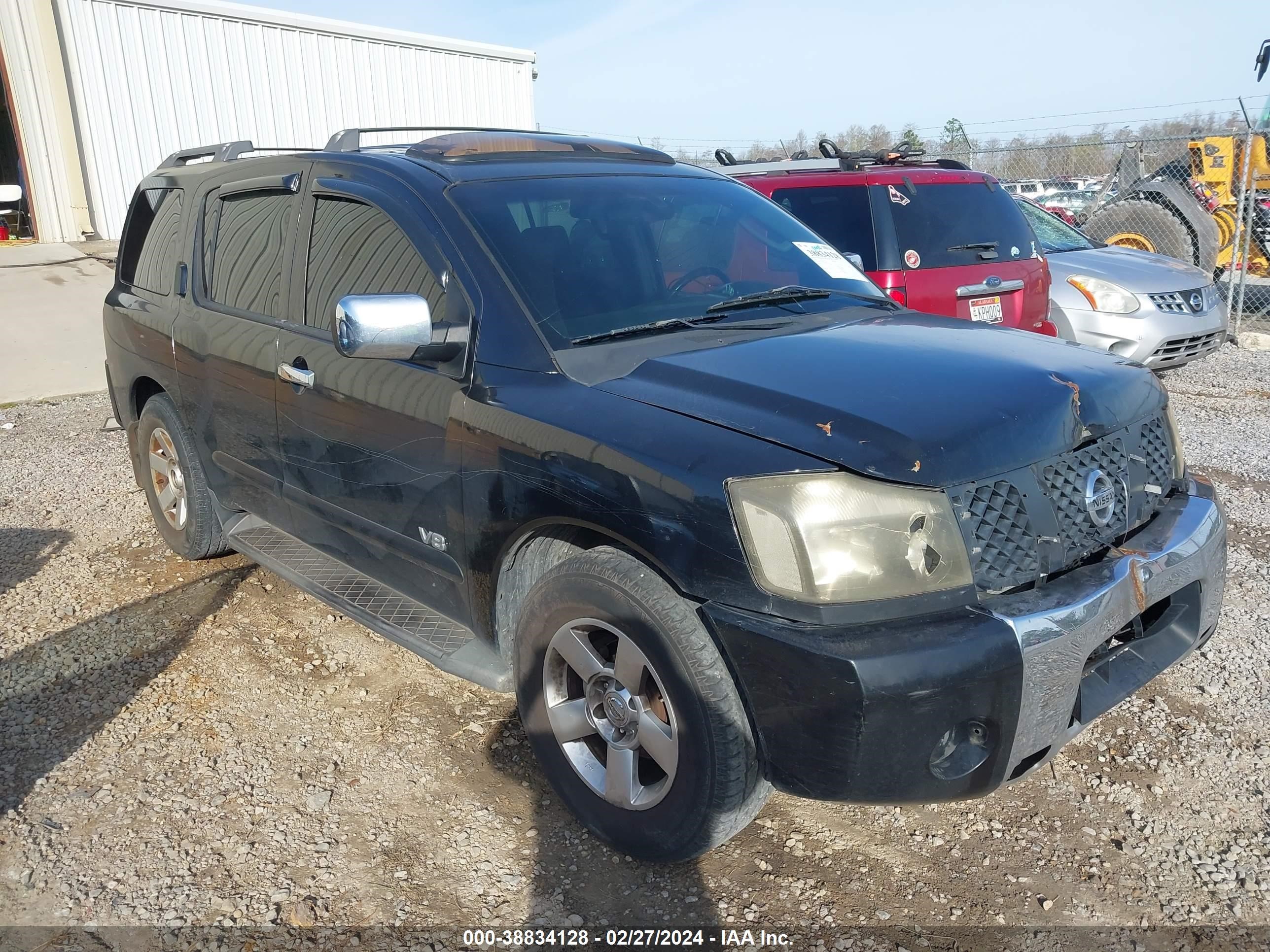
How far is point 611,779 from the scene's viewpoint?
2664 millimetres

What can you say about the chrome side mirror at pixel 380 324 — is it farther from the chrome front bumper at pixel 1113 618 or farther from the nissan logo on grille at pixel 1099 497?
the nissan logo on grille at pixel 1099 497

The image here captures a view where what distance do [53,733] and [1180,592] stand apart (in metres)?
3.68

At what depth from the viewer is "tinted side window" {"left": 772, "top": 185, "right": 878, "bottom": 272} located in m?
6.27

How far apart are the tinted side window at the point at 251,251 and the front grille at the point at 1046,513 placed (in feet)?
8.77

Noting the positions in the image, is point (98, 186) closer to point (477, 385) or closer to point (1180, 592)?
point (477, 385)

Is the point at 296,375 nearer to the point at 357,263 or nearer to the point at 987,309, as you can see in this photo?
the point at 357,263

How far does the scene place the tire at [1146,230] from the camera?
1181 centimetres

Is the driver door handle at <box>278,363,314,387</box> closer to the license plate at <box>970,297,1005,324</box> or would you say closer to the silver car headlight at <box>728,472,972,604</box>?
the silver car headlight at <box>728,472,972,604</box>

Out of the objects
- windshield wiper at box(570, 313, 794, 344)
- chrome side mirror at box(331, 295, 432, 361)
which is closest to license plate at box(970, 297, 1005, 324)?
windshield wiper at box(570, 313, 794, 344)

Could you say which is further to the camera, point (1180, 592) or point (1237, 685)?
point (1237, 685)

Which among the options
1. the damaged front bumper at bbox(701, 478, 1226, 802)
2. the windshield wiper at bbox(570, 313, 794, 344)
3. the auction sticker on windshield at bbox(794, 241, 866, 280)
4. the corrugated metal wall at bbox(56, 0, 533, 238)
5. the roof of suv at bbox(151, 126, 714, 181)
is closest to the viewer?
the damaged front bumper at bbox(701, 478, 1226, 802)

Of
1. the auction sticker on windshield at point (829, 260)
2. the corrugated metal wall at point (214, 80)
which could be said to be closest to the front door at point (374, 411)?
the auction sticker on windshield at point (829, 260)

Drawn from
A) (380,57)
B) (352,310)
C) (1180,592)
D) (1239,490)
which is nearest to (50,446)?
(352,310)

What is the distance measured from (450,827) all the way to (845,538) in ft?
4.98
